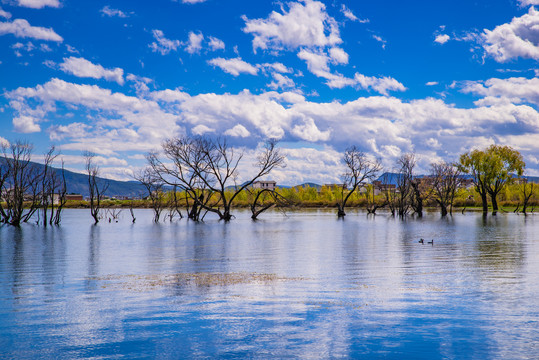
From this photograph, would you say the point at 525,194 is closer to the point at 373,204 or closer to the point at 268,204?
the point at 373,204

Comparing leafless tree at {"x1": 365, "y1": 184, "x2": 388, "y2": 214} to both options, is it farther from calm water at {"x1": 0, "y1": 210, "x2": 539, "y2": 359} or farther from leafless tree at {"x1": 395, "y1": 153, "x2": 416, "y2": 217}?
calm water at {"x1": 0, "y1": 210, "x2": 539, "y2": 359}

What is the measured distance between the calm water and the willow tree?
220 feet

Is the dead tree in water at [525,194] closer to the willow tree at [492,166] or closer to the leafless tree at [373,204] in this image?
the willow tree at [492,166]

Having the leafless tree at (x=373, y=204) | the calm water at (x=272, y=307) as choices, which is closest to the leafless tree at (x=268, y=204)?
the leafless tree at (x=373, y=204)

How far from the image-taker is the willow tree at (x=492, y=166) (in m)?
82.2

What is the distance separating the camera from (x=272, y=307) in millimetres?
11477

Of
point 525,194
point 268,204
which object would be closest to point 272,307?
point 268,204

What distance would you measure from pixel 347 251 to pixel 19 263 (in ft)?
50.2

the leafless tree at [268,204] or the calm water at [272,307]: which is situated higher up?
the leafless tree at [268,204]

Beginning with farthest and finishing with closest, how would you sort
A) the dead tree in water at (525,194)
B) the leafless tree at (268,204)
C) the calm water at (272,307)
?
the dead tree in water at (525,194), the leafless tree at (268,204), the calm water at (272,307)

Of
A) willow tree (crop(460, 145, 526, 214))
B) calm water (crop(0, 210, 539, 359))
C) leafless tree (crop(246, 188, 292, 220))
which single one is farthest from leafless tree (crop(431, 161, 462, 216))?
calm water (crop(0, 210, 539, 359))

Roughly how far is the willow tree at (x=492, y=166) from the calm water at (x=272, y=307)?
220ft

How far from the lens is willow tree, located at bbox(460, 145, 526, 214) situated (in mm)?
82250

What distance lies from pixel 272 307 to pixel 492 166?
80984mm
